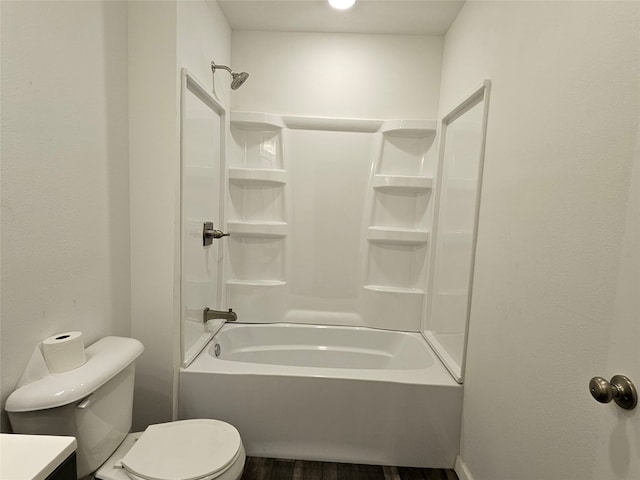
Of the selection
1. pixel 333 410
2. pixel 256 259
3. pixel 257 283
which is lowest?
pixel 333 410

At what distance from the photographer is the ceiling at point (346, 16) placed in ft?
6.48

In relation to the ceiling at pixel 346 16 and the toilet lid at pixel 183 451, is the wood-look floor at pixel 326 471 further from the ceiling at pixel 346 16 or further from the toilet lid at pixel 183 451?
the ceiling at pixel 346 16

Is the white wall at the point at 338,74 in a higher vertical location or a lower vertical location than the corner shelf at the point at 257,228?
higher

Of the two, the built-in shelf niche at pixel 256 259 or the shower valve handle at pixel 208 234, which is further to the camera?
the built-in shelf niche at pixel 256 259

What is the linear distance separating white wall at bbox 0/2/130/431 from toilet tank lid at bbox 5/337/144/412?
70 millimetres

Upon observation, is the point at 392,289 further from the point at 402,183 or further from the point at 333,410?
the point at 333,410

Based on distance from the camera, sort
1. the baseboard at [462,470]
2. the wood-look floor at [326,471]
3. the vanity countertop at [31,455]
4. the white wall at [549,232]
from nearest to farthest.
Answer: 1. the vanity countertop at [31,455]
2. the white wall at [549,232]
3. the baseboard at [462,470]
4. the wood-look floor at [326,471]

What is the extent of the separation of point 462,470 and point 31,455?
170 cm

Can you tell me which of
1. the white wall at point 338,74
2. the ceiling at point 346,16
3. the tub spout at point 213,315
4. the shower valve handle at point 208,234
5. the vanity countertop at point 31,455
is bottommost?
the tub spout at point 213,315

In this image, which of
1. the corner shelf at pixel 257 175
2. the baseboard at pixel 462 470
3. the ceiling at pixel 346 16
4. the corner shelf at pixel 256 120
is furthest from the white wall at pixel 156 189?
the baseboard at pixel 462 470

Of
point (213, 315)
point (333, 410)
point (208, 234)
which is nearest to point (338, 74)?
point (208, 234)

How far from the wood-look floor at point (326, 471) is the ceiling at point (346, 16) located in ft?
8.27

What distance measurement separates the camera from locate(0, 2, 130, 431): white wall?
0.95 m

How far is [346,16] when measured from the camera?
210 cm
